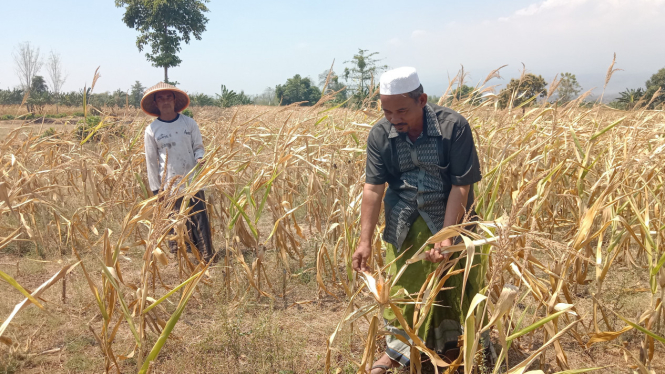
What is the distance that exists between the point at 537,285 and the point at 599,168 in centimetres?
235

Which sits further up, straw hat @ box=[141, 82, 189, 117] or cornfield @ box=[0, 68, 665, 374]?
straw hat @ box=[141, 82, 189, 117]

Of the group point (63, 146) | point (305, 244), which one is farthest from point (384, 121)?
point (63, 146)

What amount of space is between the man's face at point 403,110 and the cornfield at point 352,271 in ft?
1.40

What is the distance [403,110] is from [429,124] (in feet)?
0.52

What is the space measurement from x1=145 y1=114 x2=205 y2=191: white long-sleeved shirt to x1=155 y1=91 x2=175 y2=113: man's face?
100 mm

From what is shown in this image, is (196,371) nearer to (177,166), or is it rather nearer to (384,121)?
(384,121)

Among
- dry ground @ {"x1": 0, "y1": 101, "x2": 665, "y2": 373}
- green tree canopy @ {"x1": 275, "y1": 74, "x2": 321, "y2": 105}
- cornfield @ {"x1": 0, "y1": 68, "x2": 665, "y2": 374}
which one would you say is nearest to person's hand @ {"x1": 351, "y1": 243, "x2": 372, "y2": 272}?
cornfield @ {"x1": 0, "y1": 68, "x2": 665, "y2": 374}

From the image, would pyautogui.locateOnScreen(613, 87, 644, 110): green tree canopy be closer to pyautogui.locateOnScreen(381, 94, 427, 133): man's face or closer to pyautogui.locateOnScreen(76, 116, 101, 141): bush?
pyautogui.locateOnScreen(381, 94, 427, 133): man's face

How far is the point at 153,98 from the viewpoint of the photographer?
368 centimetres

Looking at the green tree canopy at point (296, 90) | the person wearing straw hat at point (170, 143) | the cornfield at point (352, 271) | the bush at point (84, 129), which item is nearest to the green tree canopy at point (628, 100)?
the cornfield at point (352, 271)

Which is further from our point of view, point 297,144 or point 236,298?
point 297,144

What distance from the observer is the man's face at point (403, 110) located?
1746 mm

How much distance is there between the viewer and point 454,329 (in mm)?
2061

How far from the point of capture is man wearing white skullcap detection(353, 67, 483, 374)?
1.77 m
